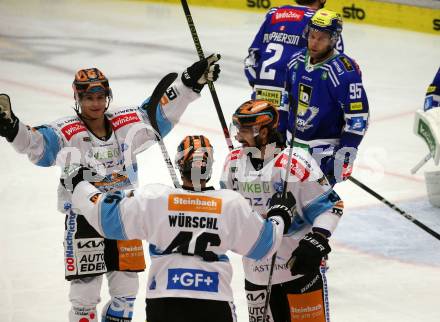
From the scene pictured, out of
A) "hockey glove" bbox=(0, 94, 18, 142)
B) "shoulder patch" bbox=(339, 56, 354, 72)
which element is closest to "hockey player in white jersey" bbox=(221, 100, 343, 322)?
"hockey glove" bbox=(0, 94, 18, 142)

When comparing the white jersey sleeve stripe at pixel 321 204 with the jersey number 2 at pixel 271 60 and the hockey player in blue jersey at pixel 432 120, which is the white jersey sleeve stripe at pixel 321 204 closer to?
the jersey number 2 at pixel 271 60

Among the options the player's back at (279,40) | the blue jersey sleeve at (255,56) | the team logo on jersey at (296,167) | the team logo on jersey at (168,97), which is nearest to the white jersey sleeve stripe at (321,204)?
the team logo on jersey at (296,167)

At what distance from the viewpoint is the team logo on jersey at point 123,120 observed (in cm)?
458

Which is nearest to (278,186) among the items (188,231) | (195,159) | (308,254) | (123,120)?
(308,254)

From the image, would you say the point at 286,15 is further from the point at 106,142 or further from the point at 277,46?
the point at 106,142

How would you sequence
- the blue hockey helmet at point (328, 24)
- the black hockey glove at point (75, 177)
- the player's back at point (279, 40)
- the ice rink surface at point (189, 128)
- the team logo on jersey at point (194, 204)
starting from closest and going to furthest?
the team logo on jersey at point (194, 204)
the black hockey glove at point (75, 177)
the blue hockey helmet at point (328, 24)
the ice rink surface at point (189, 128)
the player's back at point (279, 40)

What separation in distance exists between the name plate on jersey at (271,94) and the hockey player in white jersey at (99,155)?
1524mm

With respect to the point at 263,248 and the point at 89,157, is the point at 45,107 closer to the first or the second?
the point at 89,157

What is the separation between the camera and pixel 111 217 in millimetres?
→ 3568

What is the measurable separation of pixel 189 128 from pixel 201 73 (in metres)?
4.02

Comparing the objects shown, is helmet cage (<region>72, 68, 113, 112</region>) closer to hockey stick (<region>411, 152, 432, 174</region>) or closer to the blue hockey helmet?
the blue hockey helmet

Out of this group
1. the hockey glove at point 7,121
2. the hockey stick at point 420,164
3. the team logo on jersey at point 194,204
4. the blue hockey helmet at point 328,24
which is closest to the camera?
the team logo on jersey at point 194,204

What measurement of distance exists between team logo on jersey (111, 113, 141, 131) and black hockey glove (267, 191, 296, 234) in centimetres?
106

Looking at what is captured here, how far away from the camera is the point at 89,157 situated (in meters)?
4.47
